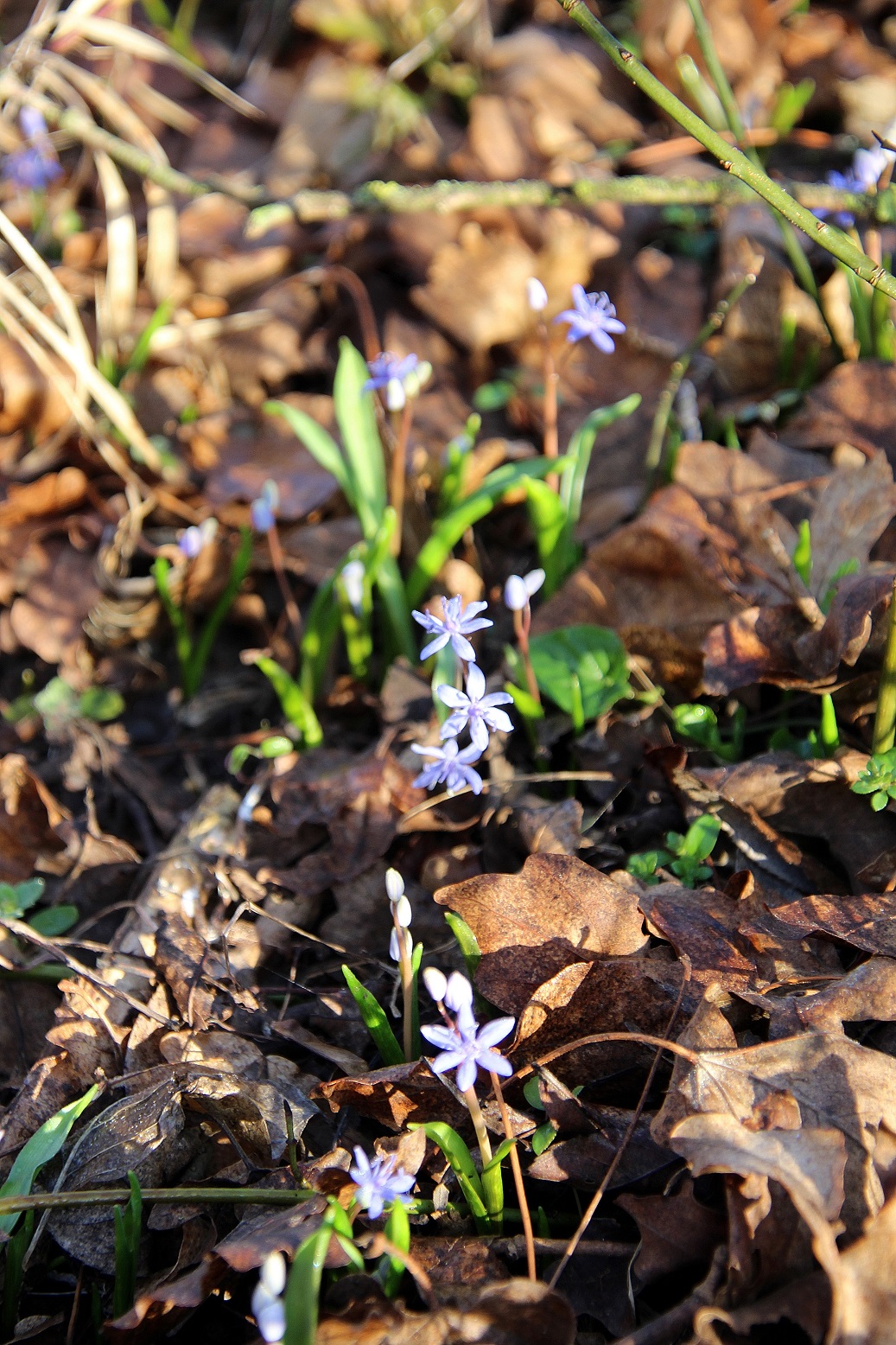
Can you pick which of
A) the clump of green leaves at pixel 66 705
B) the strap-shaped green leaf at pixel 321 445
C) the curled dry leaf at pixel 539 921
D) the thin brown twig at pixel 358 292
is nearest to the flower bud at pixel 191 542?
the strap-shaped green leaf at pixel 321 445

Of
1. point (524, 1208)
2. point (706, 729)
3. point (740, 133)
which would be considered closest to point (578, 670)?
point (706, 729)

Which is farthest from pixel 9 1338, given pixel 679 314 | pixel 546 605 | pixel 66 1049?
pixel 679 314

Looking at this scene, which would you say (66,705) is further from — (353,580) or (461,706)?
(461,706)

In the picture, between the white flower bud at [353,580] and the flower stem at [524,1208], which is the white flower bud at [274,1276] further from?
the white flower bud at [353,580]

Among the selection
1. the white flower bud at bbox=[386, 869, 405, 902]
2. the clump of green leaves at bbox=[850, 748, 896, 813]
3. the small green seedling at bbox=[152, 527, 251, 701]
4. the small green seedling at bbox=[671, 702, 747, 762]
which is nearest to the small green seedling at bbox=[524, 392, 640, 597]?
the small green seedling at bbox=[671, 702, 747, 762]

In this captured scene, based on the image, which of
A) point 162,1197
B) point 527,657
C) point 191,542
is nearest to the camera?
point 162,1197

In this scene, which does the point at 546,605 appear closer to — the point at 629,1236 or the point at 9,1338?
the point at 629,1236
